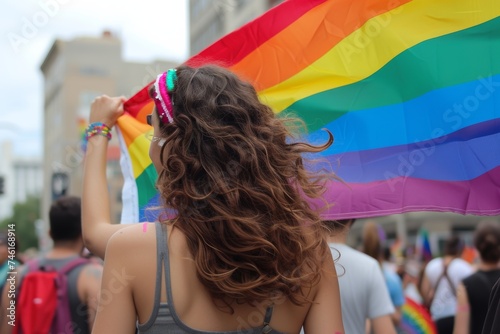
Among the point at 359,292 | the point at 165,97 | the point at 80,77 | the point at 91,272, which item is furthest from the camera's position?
the point at 80,77

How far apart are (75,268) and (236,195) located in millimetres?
2768

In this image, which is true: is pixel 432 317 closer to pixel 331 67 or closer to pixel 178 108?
pixel 331 67

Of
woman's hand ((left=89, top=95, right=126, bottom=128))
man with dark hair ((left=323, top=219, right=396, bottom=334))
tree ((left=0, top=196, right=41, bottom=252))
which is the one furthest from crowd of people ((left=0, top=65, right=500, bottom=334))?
tree ((left=0, top=196, right=41, bottom=252))

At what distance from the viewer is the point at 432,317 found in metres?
6.93

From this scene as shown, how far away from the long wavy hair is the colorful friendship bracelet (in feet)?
0.08

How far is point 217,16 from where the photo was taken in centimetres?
4928

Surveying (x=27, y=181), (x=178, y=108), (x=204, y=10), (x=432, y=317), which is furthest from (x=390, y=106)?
(x=27, y=181)

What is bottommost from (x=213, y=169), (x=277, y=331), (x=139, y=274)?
(x=277, y=331)

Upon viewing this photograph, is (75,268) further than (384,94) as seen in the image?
Yes

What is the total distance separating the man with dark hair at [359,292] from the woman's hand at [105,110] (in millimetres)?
1230

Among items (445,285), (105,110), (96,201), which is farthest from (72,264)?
(445,285)

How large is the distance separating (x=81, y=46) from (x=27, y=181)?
111439mm

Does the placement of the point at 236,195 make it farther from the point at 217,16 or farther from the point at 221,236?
the point at 217,16

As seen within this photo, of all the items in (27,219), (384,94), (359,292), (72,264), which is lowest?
(27,219)
